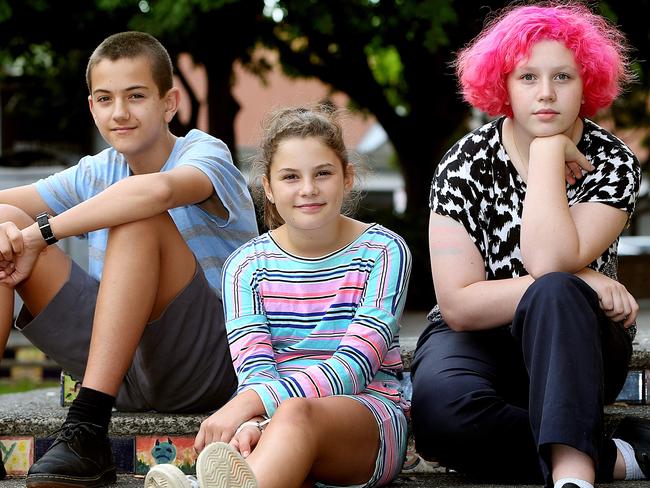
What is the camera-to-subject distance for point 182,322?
10.3 feet

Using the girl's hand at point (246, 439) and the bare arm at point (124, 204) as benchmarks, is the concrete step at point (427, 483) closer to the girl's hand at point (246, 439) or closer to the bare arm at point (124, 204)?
the girl's hand at point (246, 439)

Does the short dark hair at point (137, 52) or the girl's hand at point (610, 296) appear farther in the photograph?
the short dark hair at point (137, 52)

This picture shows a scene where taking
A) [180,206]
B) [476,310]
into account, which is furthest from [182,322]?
[476,310]

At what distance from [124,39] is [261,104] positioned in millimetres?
20381

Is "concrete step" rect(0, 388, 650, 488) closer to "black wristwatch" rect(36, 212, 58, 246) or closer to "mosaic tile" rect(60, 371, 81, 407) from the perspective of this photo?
"mosaic tile" rect(60, 371, 81, 407)

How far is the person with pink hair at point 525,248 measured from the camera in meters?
2.71

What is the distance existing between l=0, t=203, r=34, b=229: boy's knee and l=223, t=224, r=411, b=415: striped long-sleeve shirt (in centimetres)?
67

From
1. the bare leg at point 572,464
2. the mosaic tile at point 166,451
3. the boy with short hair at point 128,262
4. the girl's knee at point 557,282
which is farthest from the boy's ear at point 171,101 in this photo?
the bare leg at point 572,464

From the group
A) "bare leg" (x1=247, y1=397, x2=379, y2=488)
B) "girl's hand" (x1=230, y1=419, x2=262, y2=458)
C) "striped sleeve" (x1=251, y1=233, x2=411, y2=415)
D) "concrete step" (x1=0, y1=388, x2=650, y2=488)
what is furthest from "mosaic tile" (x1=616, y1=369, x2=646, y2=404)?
"girl's hand" (x1=230, y1=419, x2=262, y2=458)

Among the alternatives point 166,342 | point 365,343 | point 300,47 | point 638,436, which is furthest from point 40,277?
point 300,47

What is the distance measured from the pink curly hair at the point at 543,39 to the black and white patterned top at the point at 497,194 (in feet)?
0.41

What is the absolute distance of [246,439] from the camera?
99.0 inches

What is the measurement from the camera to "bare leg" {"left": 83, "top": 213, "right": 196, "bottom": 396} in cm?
289

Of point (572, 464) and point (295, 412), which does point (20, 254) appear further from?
point (572, 464)
